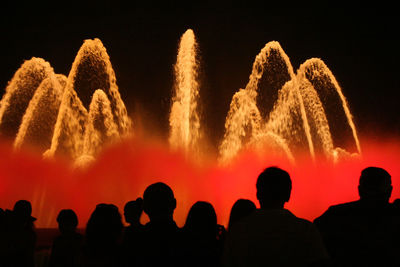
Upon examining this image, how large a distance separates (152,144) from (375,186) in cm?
2097

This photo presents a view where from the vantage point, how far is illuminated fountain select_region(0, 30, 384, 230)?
73.8ft

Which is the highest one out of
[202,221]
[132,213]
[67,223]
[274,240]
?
[132,213]

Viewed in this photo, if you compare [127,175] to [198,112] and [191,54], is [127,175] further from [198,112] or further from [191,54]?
[191,54]

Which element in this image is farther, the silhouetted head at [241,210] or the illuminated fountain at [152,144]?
the illuminated fountain at [152,144]

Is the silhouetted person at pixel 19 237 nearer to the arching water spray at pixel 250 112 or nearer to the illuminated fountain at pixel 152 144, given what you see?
the illuminated fountain at pixel 152 144

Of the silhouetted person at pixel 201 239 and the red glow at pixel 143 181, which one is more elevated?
the red glow at pixel 143 181

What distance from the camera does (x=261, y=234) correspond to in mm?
3510

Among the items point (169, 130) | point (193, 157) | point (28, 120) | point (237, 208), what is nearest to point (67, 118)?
point (28, 120)

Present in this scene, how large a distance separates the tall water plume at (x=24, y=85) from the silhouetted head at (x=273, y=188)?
26089 mm

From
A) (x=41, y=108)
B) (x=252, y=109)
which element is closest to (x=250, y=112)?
(x=252, y=109)

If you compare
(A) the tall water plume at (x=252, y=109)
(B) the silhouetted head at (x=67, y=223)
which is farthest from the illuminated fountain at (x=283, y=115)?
(B) the silhouetted head at (x=67, y=223)

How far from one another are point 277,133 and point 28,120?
1495 centimetres

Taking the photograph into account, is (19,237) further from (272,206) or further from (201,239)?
(272,206)

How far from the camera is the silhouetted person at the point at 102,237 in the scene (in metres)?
4.14
